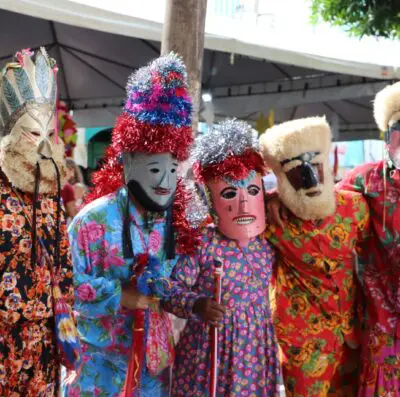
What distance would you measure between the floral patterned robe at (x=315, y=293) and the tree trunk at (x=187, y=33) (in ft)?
3.21

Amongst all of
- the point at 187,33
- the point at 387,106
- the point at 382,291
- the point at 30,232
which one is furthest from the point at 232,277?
the point at 187,33

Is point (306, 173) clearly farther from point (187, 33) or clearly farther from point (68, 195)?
point (68, 195)

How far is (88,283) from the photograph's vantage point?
8.53 feet

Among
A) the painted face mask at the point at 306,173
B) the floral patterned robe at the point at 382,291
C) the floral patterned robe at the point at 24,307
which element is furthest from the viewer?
the floral patterned robe at the point at 382,291

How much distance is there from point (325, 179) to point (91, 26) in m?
2.58

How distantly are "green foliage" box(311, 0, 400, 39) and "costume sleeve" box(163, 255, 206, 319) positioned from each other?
6.89 metres

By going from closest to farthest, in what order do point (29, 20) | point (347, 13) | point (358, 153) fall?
point (29, 20) → point (347, 13) → point (358, 153)

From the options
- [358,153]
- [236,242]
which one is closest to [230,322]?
[236,242]

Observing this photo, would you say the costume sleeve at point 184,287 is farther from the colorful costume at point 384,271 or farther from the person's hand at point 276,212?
the colorful costume at point 384,271

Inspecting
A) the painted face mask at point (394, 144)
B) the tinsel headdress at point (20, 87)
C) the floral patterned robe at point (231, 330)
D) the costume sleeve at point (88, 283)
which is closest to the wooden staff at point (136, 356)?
the costume sleeve at point (88, 283)

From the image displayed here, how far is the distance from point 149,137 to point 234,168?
0.43m

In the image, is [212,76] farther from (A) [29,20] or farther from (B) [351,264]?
(B) [351,264]

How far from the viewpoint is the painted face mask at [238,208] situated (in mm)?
2957

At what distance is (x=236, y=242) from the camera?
3004 mm
